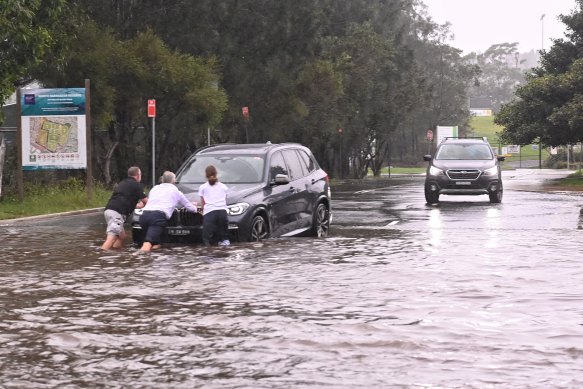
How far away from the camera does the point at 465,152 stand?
29766mm

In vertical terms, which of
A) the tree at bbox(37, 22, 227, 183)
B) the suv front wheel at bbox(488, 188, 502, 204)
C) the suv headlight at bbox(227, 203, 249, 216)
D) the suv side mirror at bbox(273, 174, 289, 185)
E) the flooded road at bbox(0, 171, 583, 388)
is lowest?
the flooded road at bbox(0, 171, 583, 388)

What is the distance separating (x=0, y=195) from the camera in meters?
28.3

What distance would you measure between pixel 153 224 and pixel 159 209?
0.26m

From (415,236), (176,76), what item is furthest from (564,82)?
(415,236)

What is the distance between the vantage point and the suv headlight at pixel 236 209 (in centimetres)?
1569

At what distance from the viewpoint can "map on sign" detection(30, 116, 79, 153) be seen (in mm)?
28031

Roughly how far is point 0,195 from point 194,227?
14.0m

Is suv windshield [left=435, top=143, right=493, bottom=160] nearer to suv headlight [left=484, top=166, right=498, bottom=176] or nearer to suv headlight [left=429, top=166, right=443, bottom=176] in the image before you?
suv headlight [left=484, top=166, right=498, bottom=176]

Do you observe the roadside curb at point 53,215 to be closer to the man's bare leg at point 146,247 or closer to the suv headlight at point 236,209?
the man's bare leg at point 146,247

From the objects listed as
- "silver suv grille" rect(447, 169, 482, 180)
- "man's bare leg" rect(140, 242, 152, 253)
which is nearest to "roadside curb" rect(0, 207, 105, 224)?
"man's bare leg" rect(140, 242, 152, 253)

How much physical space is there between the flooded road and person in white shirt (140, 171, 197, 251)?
33 cm

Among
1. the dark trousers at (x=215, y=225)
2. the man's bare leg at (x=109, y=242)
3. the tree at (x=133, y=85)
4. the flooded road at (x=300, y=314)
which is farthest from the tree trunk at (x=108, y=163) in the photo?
the dark trousers at (x=215, y=225)

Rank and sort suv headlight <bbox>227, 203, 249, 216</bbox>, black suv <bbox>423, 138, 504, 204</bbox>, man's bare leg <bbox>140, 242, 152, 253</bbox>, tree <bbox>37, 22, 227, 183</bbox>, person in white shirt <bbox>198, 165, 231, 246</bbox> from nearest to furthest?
person in white shirt <bbox>198, 165, 231, 246</bbox>, man's bare leg <bbox>140, 242, 152, 253</bbox>, suv headlight <bbox>227, 203, 249, 216</bbox>, black suv <bbox>423, 138, 504, 204</bbox>, tree <bbox>37, 22, 227, 183</bbox>

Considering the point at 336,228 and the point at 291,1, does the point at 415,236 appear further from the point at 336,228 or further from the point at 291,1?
the point at 291,1
